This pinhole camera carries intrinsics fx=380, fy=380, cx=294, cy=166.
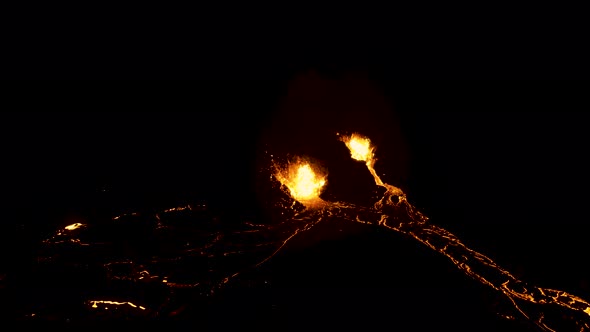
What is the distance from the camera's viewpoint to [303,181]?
14.4 feet

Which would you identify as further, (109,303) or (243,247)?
(243,247)

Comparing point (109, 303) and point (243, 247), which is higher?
point (243, 247)

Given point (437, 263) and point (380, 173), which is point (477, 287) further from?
point (380, 173)

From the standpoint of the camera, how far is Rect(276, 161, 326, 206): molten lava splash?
13.7 ft

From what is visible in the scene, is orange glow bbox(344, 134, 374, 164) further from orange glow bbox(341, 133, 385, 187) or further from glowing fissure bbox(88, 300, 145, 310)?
glowing fissure bbox(88, 300, 145, 310)

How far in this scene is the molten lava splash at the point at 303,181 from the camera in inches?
165

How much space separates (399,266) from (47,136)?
503 centimetres

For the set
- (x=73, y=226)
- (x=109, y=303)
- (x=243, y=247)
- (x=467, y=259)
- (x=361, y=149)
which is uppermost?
(x=361, y=149)

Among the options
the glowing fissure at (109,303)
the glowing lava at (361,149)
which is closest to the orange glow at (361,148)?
the glowing lava at (361,149)

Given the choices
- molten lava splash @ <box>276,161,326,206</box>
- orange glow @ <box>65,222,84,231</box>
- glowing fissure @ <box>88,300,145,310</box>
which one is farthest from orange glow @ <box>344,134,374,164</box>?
orange glow @ <box>65,222,84,231</box>

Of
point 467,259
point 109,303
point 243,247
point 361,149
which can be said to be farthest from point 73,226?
point 467,259

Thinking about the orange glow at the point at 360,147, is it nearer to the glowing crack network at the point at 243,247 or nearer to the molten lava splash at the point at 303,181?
the glowing crack network at the point at 243,247

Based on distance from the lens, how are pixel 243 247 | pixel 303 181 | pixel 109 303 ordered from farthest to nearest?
pixel 303 181 < pixel 243 247 < pixel 109 303

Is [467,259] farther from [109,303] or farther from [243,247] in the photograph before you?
[109,303]
